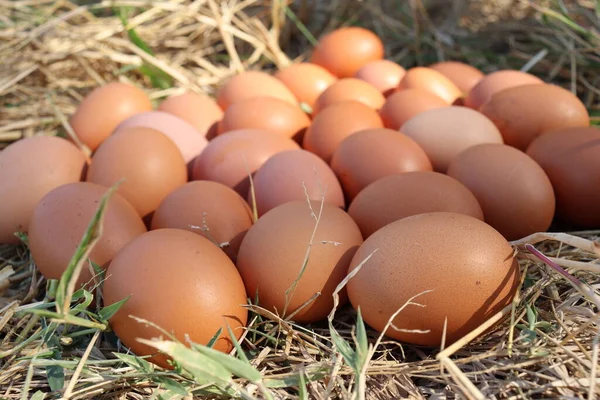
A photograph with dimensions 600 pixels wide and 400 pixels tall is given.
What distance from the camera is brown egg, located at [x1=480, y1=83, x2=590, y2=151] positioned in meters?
1.81

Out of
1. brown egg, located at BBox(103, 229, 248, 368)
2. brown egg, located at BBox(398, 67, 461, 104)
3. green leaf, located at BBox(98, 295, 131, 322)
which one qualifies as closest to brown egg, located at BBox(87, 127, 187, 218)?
brown egg, located at BBox(103, 229, 248, 368)

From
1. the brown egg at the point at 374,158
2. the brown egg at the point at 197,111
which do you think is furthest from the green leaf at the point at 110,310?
the brown egg at the point at 197,111

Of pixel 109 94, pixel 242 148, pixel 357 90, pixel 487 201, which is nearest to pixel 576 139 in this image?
pixel 487 201

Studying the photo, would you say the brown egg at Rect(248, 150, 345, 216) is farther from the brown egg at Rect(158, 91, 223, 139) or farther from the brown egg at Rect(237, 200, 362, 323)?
the brown egg at Rect(158, 91, 223, 139)

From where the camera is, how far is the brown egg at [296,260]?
1.28 meters

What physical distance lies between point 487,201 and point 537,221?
0.48ft

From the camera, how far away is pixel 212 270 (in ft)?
4.03

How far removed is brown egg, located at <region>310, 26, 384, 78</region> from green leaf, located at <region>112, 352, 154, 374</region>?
1747 millimetres

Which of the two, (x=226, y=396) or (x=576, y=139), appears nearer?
(x=226, y=396)

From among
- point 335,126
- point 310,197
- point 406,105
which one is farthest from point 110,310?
point 406,105

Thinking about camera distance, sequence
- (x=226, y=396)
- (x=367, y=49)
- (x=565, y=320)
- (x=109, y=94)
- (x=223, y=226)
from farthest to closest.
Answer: (x=367, y=49)
(x=109, y=94)
(x=223, y=226)
(x=565, y=320)
(x=226, y=396)

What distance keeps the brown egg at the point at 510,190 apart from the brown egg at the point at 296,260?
0.42 meters

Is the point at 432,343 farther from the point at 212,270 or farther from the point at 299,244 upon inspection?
the point at 212,270

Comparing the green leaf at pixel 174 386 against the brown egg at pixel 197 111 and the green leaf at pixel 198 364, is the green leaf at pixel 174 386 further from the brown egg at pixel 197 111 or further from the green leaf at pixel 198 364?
the brown egg at pixel 197 111
